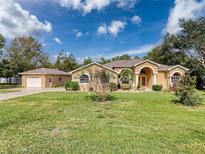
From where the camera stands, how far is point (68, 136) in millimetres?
7746

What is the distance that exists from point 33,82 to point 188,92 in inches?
1275

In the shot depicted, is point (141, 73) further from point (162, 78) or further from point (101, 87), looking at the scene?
point (101, 87)

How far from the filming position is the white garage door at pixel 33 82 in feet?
136

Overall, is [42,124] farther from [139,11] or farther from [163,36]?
[163,36]

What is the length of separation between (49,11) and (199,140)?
2004 cm

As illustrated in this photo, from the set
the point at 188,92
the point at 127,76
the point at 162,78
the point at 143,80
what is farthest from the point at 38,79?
the point at 188,92

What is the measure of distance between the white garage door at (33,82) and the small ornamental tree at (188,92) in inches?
1202

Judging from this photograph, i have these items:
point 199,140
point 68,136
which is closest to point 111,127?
point 68,136

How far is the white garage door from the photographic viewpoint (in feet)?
136

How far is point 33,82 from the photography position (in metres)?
41.8

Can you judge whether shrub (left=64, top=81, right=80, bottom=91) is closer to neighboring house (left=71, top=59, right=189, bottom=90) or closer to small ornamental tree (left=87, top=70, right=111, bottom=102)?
neighboring house (left=71, top=59, right=189, bottom=90)

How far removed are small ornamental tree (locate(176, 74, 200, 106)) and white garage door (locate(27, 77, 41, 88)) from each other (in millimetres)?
30527

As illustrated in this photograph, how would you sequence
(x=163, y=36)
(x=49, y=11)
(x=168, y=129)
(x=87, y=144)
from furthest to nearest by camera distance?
(x=163, y=36), (x=49, y=11), (x=168, y=129), (x=87, y=144)

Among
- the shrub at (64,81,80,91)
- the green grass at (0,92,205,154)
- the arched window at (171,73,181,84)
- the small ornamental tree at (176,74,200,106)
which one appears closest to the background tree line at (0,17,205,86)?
the arched window at (171,73,181,84)
